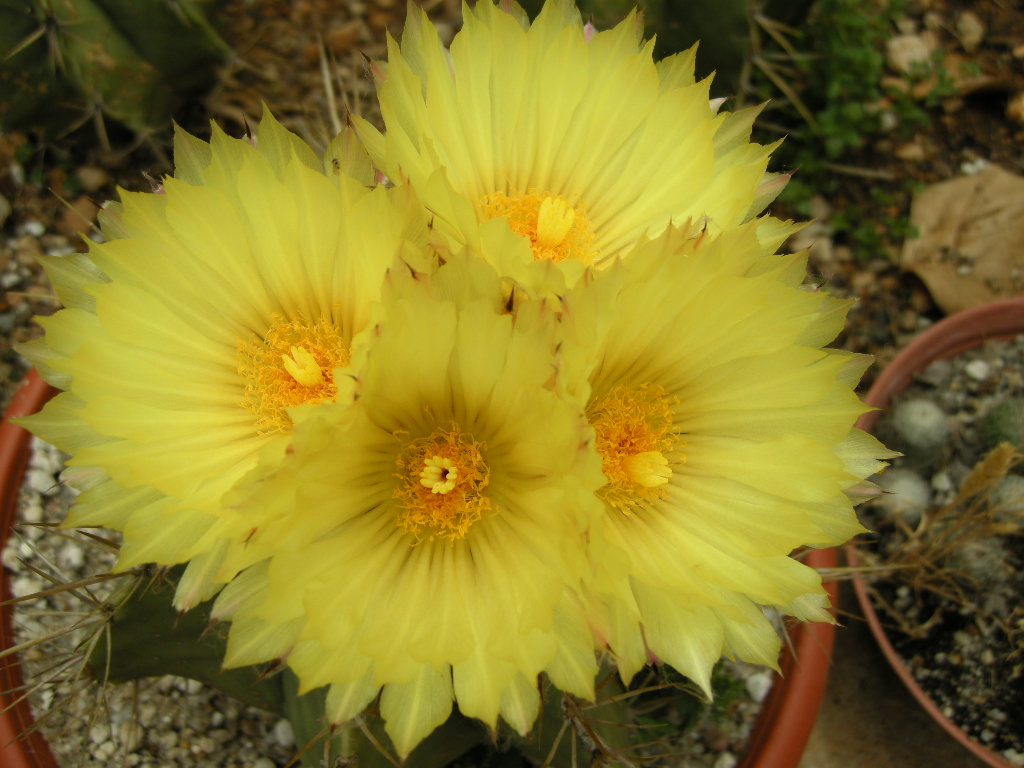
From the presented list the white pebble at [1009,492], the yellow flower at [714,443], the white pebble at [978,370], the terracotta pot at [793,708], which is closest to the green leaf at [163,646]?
the yellow flower at [714,443]

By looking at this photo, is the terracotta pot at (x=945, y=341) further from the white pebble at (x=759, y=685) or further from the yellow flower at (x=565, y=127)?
the yellow flower at (x=565, y=127)

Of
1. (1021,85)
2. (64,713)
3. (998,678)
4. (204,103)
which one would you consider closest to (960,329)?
(998,678)

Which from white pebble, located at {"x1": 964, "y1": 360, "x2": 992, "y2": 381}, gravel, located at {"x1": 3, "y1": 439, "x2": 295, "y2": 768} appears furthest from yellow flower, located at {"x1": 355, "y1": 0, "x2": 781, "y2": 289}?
white pebble, located at {"x1": 964, "y1": 360, "x2": 992, "y2": 381}

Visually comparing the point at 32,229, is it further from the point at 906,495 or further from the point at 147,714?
the point at 906,495

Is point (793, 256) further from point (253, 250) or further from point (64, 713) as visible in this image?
point (64, 713)

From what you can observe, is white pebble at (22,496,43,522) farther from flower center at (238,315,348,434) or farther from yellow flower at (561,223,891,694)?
yellow flower at (561,223,891,694)

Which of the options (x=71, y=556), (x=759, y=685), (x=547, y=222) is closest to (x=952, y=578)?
(x=759, y=685)

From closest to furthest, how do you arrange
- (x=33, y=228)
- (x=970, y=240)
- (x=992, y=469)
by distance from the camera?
(x=992, y=469) < (x=33, y=228) < (x=970, y=240)
